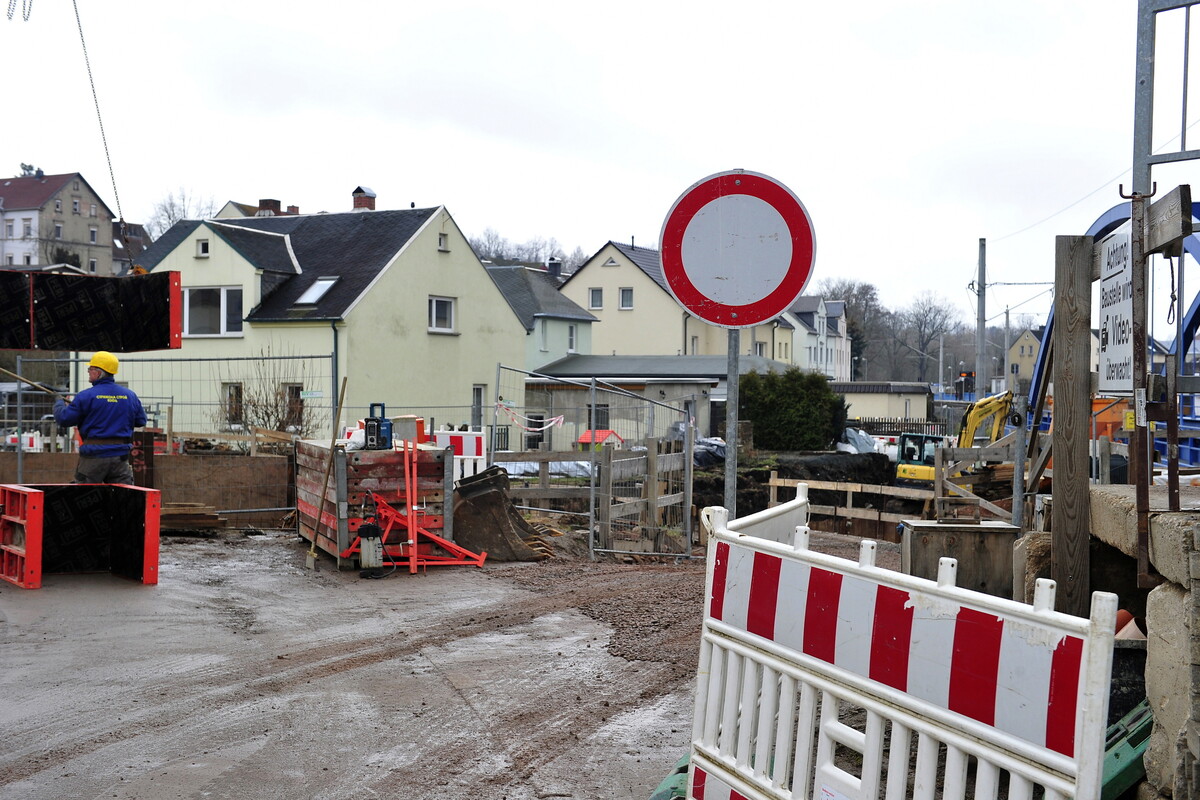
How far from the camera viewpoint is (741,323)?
17.0 feet

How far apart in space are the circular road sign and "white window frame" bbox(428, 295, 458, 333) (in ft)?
102

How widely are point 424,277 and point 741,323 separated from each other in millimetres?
31338

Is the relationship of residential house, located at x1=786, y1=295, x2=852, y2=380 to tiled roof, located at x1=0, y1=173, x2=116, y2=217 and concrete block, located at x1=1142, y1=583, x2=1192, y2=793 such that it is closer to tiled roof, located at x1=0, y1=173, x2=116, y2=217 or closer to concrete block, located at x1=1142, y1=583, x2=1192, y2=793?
tiled roof, located at x1=0, y1=173, x2=116, y2=217

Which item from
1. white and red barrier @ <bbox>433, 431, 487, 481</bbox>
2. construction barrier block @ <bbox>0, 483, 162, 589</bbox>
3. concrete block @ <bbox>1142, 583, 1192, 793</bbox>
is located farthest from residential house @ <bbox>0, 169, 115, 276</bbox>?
concrete block @ <bbox>1142, 583, 1192, 793</bbox>

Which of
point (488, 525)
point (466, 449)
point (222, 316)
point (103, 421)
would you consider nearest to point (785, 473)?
point (466, 449)

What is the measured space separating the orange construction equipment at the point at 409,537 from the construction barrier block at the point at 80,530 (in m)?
1.83

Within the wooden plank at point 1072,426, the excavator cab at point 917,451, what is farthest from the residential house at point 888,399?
the wooden plank at point 1072,426

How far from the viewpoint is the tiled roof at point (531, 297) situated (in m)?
51.5

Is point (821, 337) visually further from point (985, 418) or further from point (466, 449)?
point (466, 449)

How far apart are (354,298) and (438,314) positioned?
14.3 ft

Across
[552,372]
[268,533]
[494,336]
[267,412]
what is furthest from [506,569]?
[552,372]

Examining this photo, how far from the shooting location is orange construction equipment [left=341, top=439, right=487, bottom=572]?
10570 mm

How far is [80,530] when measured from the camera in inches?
396

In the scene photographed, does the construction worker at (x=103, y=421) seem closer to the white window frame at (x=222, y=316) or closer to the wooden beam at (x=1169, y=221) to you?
the wooden beam at (x=1169, y=221)
